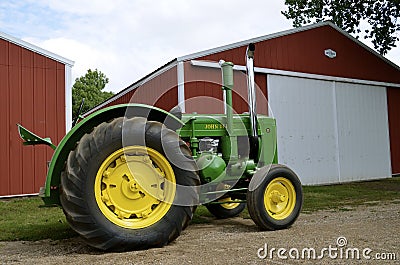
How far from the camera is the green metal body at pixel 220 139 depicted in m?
4.61

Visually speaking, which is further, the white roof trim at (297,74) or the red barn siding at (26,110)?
the white roof trim at (297,74)

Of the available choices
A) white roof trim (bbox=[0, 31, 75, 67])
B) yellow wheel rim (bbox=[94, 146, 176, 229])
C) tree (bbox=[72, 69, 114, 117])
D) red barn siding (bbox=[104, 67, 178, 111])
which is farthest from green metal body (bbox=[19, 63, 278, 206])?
tree (bbox=[72, 69, 114, 117])

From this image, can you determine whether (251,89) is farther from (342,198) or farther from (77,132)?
(342,198)

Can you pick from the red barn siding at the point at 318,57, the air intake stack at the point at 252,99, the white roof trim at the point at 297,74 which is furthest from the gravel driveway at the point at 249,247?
the red barn siding at the point at 318,57

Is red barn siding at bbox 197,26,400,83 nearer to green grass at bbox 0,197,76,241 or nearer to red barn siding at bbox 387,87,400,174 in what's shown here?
red barn siding at bbox 387,87,400,174

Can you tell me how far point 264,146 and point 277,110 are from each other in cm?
616

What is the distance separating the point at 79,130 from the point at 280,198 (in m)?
2.32

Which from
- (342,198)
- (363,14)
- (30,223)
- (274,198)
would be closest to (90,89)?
(363,14)

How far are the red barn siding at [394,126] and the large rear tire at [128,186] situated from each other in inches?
455

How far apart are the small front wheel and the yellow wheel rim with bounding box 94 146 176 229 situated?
112 centimetres

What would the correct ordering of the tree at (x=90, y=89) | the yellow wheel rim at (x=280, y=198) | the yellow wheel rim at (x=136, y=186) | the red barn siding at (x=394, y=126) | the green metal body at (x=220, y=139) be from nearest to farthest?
the yellow wheel rim at (x=136, y=186), the green metal body at (x=220, y=139), the yellow wheel rim at (x=280, y=198), the red barn siding at (x=394, y=126), the tree at (x=90, y=89)

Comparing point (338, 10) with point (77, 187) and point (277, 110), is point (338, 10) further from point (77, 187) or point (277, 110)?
point (77, 187)

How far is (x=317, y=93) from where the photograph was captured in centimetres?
1277

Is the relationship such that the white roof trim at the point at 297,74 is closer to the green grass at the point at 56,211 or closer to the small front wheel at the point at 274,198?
the green grass at the point at 56,211
